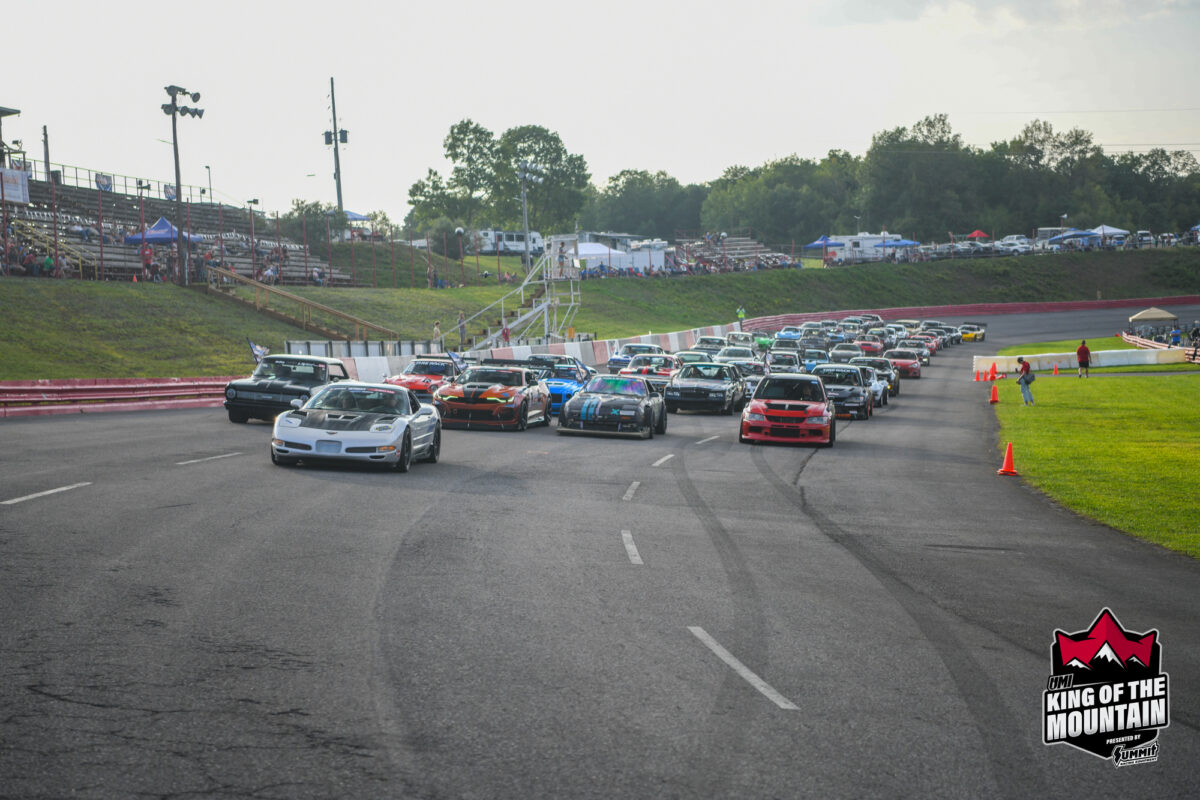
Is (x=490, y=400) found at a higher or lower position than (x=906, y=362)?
higher

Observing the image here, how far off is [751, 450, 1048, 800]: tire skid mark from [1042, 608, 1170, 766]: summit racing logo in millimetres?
223

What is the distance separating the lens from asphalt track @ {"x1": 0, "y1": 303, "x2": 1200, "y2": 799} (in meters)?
5.49

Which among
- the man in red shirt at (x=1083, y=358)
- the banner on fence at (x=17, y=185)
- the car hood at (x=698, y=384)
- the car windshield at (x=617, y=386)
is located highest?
the banner on fence at (x=17, y=185)

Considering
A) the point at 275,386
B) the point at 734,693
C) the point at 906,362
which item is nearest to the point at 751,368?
the point at 906,362

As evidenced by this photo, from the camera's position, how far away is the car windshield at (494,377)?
26203 millimetres

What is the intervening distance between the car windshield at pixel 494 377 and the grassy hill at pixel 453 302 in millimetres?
13839

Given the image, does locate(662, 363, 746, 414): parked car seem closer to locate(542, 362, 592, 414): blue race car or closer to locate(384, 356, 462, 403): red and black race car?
locate(542, 362, 592, 414): blue race car

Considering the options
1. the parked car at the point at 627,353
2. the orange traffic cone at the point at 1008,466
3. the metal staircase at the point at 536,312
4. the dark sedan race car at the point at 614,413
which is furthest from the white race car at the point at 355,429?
the metal staircase at the point at 536,312

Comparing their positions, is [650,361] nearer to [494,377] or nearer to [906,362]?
[494,377]

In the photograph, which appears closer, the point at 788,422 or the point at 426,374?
the point at 788,422

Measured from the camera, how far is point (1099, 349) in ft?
228

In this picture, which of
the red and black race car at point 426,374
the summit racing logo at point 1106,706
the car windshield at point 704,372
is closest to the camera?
the summit racing logo at point 1106,706

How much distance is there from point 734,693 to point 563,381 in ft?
83.4

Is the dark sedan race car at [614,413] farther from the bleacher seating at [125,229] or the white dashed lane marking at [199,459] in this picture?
the bleacher seating at [125,229]
